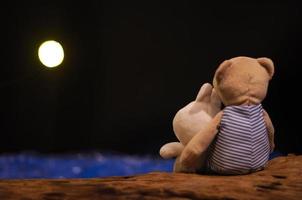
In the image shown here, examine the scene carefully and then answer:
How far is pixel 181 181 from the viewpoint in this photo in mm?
1084

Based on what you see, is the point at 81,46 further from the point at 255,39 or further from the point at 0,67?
the point at 255,39

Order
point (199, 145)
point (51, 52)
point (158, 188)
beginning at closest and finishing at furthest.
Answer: point (158, 188), point (199, 145), point (51, 52)

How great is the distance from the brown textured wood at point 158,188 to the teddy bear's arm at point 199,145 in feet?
0.30

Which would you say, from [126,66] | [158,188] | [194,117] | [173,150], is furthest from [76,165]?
[158,188]

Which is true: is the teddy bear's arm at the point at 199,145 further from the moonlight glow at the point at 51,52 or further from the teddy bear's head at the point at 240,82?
the moonlight glow at the point at 51,52

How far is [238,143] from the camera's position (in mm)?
1239

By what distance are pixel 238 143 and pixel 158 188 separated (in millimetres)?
330

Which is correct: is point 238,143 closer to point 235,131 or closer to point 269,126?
point 235,131

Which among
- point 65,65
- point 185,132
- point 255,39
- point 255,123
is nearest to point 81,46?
point 65,65

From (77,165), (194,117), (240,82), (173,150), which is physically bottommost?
(77,165)

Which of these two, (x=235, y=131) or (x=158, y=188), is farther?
(x=235, y=131)

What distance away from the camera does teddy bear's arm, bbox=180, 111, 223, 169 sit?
1.23 metres

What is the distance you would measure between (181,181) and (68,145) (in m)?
1.09

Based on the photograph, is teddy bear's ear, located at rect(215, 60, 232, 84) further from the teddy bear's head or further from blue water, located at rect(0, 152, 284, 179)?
blue water, located at rect(0, 152, 284, 179)
